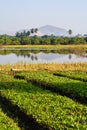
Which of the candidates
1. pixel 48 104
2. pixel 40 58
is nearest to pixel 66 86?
pixel 48 104

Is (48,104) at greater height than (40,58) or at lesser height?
greater

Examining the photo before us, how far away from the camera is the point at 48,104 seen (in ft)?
61.0

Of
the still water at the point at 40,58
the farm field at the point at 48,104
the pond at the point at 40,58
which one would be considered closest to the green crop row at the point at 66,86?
the farm field at the point at 48,104

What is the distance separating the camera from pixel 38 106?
710 inches

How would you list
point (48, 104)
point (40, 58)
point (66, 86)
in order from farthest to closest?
point (40, 58) → point (66, 86) → point (48, 104)

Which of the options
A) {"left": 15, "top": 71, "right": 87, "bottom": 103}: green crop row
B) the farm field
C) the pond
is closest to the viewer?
the farm field

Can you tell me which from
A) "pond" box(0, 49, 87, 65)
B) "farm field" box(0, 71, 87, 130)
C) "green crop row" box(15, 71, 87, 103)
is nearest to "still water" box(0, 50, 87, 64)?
"pond" box(0, 49, 87, 65)

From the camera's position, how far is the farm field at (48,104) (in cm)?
1506

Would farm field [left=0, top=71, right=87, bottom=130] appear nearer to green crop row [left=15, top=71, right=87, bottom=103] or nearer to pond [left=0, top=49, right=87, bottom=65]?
green crop row [left=15, top=71, right=87, bottom=103]

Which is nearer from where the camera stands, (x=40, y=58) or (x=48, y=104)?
(x=48, y=104)

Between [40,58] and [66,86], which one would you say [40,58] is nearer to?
[40,58]

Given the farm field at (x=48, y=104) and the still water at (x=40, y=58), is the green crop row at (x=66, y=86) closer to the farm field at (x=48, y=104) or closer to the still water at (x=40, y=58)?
the farm field at (x=48, y=104)

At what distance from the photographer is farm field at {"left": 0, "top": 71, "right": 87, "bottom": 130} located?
1506cm

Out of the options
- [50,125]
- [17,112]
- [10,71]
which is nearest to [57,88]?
[17,112]
